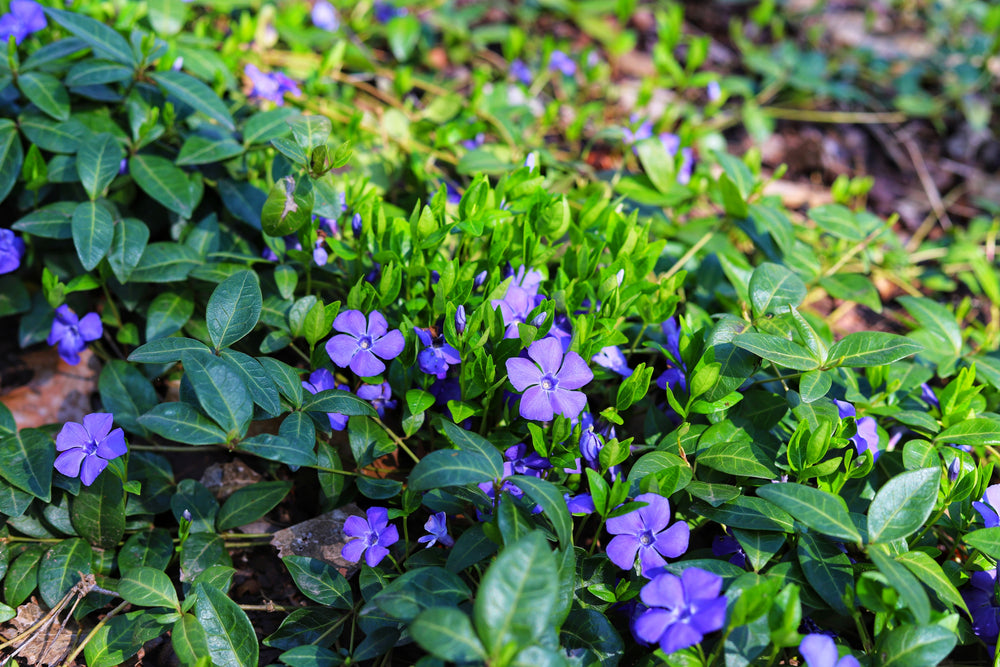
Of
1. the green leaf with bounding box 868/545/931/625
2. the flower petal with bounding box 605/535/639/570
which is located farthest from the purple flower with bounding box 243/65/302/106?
the green leaf with bounding box 868/545/931/625

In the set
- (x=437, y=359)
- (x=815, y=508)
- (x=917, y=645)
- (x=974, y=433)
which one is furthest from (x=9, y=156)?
(x=974, y=433)

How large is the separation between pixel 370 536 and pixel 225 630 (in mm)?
338

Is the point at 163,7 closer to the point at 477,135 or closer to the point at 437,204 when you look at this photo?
the point at 477,135

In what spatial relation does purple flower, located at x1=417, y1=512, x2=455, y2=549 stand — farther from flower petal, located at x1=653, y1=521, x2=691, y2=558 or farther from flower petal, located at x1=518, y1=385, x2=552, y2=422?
flower petal, located at x1=653, y1=521, x2=691, y2=558

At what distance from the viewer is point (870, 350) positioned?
65.7 inches

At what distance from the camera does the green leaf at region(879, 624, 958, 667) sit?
4.30 feet

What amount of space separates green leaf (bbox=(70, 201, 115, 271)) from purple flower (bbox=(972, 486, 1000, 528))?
2.12m

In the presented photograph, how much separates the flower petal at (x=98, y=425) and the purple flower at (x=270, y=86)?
121 centimetres

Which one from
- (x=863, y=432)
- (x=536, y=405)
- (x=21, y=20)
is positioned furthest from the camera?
(x=21, y=20)

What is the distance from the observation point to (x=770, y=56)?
12.7ft

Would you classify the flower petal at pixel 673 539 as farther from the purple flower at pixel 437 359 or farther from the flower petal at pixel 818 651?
the purple flower at pixel 437 359

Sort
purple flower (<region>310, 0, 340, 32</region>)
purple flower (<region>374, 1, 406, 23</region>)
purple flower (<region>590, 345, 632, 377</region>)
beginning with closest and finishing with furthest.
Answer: purple flower (<region>590, 345, 632, 377</region>) < purple flower (<region>310, 0, 340, 32</region>) < purple flower (<region>374, 1, 406, 23</region>)

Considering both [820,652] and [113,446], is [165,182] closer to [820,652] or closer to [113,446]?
[113,446]

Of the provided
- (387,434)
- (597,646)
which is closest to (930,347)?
(597,646)
